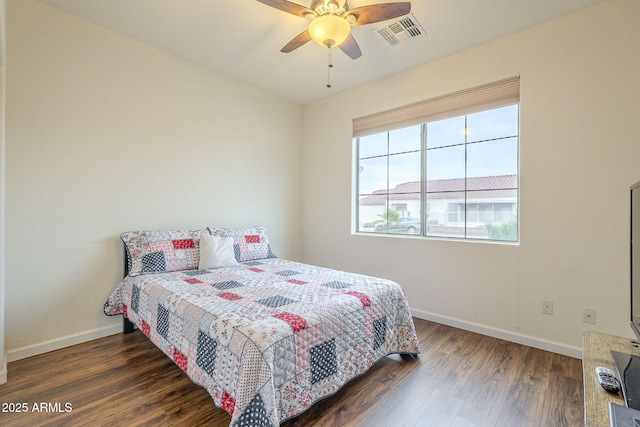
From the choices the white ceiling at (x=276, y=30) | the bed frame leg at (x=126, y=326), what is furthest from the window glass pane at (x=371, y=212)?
the bed frame leg at (x=126, y=326)

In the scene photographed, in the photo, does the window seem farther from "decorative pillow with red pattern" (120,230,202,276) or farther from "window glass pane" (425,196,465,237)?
"decorative pillow with red pattern" (120,230,202,276)

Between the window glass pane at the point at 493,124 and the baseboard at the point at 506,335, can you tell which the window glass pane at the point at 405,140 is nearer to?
the window glass pane at the point at 493,124

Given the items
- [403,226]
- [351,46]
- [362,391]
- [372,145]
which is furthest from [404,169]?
[362,391]

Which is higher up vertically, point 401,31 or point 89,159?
point 401,31

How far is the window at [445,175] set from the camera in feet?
8.87

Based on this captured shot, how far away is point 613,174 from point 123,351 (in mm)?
3886

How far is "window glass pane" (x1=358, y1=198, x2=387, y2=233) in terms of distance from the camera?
3.57 m

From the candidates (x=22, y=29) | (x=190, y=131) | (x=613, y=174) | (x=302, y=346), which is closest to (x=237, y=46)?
(x=190, y=131)

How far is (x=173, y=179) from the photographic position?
297cm

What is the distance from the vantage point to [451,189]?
3006mm

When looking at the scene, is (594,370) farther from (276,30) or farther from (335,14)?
(276,30)

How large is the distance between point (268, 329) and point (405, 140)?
2668 millimetres

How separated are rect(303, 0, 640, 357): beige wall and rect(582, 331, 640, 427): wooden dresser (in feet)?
3.24

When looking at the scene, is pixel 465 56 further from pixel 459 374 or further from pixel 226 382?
pixel 226 382
